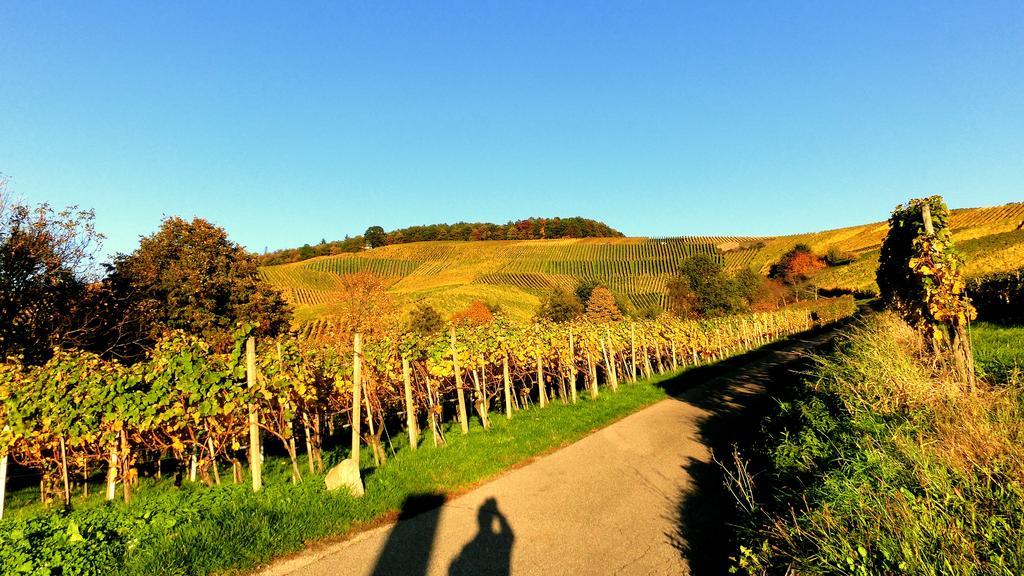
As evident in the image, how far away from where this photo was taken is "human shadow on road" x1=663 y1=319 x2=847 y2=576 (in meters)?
5.14

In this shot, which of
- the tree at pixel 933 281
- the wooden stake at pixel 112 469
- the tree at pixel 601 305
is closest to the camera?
the wooden stake at pixel 112 469

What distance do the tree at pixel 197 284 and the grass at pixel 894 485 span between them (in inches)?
930

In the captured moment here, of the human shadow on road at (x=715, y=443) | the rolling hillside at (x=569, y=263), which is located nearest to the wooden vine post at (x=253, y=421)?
the human shadow on road at (x=715, y=443)

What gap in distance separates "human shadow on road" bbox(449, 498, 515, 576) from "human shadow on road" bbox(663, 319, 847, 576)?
1966 millimetres

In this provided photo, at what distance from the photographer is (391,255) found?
108 metres

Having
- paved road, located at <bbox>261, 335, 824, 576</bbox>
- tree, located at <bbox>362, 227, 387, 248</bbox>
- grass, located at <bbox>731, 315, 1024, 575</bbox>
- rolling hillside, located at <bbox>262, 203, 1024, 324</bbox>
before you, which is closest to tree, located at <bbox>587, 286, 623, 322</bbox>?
rolling hillside, located at <bbox>262, 203, 1024, 324</bbox>

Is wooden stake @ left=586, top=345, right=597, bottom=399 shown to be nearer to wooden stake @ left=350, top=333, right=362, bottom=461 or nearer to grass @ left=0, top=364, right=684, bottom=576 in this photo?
grass @ left=0, top=364, right=684, bottom=576

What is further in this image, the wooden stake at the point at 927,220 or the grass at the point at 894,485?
the wooden stake at the point at 927,220

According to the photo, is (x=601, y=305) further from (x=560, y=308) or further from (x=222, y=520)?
(x=222, y=520)

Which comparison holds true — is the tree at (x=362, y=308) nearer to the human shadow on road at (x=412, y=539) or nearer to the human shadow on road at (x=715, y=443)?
the human shadow on road at (x=715, y=443)

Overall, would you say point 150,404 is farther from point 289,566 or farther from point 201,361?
point 289,566

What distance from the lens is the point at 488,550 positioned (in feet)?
17.4

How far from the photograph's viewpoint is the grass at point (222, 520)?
4629 millimetres

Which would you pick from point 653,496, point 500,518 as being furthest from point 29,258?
point 653,496
